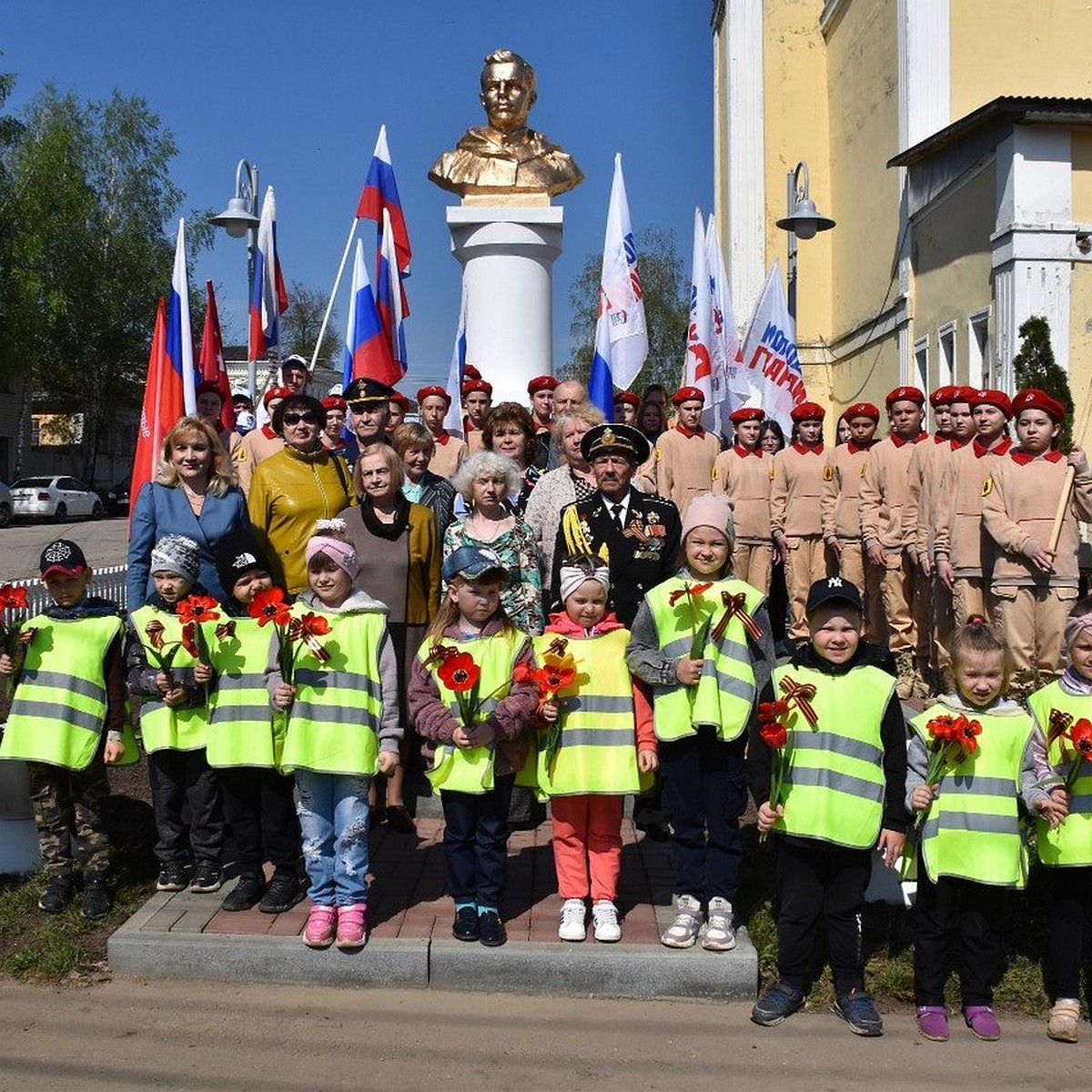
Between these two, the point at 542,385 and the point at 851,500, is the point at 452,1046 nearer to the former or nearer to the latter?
the point at 542,385

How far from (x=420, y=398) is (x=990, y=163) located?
374 inches

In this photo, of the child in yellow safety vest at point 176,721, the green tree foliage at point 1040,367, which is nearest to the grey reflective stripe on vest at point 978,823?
the child in yellow safety vest at point 176,721

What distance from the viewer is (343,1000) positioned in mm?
4285

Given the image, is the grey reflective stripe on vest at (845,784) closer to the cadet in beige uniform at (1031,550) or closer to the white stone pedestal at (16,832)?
the cadet in beige uniform at (1031,550)

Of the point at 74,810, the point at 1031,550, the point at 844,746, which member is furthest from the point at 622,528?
the point at 1031,550

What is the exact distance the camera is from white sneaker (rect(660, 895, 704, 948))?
4418mm

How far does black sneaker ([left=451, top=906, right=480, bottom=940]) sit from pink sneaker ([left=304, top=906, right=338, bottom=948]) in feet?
1.44

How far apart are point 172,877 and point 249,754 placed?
29.5 inches

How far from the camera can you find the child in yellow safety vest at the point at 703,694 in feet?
14.7

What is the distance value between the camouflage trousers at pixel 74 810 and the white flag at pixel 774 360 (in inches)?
275

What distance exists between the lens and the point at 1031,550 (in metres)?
6.94

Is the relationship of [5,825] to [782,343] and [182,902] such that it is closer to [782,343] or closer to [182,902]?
[182,902]

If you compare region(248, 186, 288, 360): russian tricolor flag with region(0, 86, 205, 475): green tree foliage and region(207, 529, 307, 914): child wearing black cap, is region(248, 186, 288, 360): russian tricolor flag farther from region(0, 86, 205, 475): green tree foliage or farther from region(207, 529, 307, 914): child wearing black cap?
region(0, 86, 205, 475): green tree foliage

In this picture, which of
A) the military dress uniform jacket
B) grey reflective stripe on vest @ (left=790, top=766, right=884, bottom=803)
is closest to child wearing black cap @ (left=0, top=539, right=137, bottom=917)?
the military dress uniform jacket
